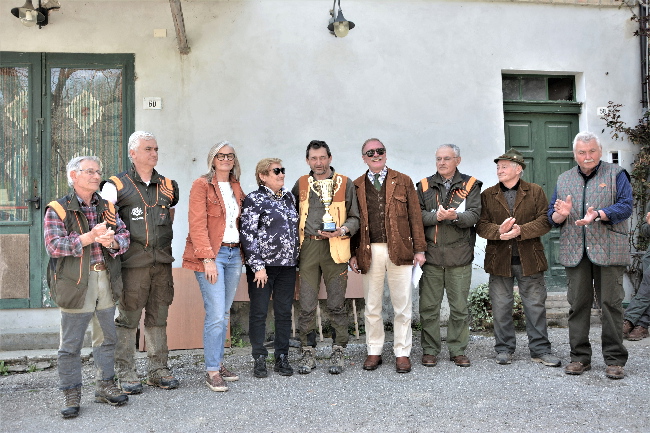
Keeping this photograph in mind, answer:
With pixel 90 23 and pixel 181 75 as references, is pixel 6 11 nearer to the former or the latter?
pixel 90 23

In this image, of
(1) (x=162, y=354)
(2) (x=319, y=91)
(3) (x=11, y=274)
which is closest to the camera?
(1) (x=162, y=354)

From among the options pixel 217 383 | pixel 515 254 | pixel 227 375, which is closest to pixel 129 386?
pixel 217 383

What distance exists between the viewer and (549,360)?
16.7 ft

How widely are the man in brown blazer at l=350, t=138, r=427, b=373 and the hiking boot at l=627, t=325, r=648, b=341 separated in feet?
9.33

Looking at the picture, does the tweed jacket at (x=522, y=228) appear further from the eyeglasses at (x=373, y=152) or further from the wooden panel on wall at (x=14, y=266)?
the wooden panel on wall at (x=14, y=266)

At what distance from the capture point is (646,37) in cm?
745

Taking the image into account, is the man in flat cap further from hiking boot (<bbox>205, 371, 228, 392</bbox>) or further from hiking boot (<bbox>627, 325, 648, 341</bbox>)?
hiking boot (<bbox>205, 371, 228, 392</bbox>)

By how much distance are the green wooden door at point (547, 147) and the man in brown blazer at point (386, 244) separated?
2.99m

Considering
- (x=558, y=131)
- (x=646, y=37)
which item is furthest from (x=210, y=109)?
(x=646, y=37)

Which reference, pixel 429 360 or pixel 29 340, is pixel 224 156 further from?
pixel 29 340

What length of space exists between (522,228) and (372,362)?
72.7 inches

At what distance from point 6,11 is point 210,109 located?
263 centimetres

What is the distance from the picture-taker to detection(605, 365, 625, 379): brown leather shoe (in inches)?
183

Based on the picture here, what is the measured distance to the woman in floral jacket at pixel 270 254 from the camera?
4750 millimetres
